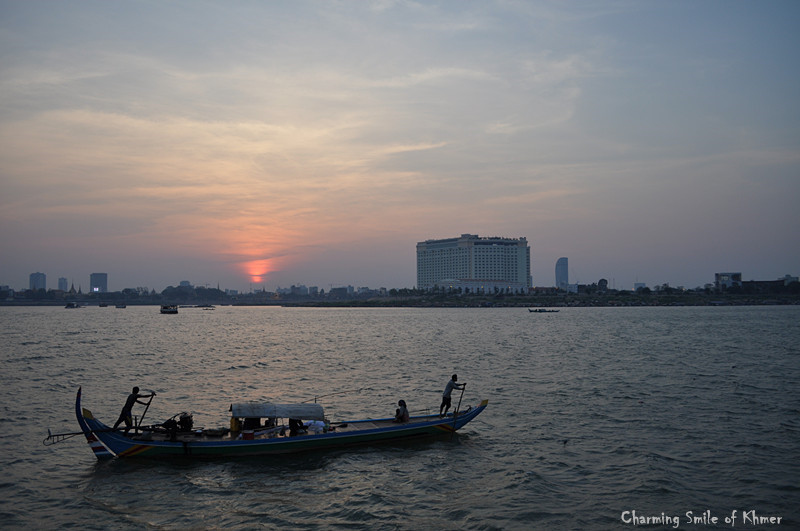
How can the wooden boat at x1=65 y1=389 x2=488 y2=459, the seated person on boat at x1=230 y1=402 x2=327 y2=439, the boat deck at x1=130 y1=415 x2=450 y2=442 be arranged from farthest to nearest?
the seated person on boat at x1=230 y1=402 x2=327 y2=439 → the boat deck at x1=130 y1=415 x2=450 y2=442 → the wooden boat at x1=65 y1=389 x2=488 y2=459

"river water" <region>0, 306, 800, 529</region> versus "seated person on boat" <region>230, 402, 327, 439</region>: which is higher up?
"seated person on boat" <region>230, 402, 327, 439</region>

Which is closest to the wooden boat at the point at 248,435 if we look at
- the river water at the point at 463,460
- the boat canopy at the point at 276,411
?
the boat canopy at the point at 276,411

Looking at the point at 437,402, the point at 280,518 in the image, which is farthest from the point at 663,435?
the point at 280,518

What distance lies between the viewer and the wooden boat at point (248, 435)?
20.7 metres

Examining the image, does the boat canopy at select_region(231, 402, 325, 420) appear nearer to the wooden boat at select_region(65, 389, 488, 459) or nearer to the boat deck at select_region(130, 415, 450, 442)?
the wooden boat at select_region(65, 389, 488, 459)

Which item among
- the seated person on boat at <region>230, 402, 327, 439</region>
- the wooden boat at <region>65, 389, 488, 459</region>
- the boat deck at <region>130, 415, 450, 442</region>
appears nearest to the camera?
the wooden boat at <region>65, 389, 488, 459</region>

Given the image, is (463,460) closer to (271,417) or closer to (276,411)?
(276,411)

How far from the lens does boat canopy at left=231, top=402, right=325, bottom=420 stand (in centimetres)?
2156

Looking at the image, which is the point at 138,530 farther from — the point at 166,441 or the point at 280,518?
the point at 166,441

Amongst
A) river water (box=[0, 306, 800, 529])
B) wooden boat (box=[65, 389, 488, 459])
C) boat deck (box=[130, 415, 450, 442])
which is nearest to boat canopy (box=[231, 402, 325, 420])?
wooden boat (box=[65, 389, 488, 459])

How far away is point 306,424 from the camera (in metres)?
22.5

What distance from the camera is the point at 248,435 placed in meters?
20.9

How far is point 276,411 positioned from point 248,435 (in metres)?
1.37

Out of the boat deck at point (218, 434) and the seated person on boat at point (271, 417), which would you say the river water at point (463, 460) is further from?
the seated person on boat at point (271, 417)
